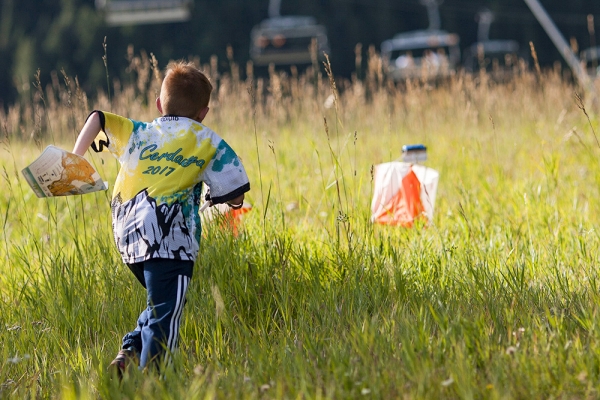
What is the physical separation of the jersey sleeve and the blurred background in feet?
94.5

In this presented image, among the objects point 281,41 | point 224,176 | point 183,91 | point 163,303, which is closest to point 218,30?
point 281,41

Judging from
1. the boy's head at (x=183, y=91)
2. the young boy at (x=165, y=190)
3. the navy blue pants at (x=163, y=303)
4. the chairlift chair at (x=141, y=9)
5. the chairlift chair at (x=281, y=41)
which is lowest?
the navy blue pants at (x=163, y=303)

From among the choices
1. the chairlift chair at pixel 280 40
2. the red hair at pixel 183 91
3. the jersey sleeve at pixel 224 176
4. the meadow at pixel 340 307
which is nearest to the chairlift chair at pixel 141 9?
the chairlift chair at pixel 280 40

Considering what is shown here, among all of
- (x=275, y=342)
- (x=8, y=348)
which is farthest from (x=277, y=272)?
(x=8, y=348)

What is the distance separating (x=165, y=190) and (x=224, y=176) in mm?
208

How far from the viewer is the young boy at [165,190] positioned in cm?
273

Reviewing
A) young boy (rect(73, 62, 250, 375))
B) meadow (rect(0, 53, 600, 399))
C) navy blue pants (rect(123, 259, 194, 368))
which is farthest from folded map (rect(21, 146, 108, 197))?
meadow (rect(0, 53, 600, 399))

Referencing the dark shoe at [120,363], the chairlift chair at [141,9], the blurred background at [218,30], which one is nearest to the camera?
the dark shoe at [120,363]

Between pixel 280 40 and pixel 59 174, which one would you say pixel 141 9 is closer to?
pixel 280 40

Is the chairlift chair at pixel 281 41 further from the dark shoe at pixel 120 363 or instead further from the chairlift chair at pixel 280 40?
the dark shoe at pixel 120 363

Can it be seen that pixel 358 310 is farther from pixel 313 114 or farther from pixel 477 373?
pixel 313 114

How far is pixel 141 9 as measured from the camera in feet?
56.2

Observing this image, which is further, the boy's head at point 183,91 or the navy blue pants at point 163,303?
the boy's head at point 183,91

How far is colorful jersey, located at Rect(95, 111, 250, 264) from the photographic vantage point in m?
2.74
